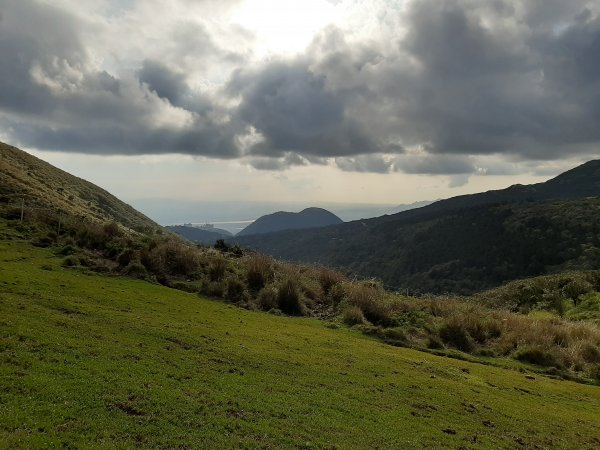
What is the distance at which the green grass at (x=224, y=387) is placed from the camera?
789 cm

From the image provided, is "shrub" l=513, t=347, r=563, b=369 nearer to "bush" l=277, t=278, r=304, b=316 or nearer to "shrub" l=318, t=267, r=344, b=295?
"bush" l=277, t=278, r=304, b=316

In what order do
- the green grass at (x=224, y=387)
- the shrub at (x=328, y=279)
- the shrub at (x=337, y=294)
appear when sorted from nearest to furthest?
the green grass at (x=224, y=387), the shrub at (x=337, y=294), the shrub at (x=328, y=279)

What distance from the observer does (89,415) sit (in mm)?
7746

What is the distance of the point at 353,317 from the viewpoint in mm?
21906

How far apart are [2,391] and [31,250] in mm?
15493

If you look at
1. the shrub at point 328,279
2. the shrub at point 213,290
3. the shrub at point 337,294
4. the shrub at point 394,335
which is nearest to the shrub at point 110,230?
the shrub at point 213,290

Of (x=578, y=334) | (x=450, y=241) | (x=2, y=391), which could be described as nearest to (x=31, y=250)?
(x=2, y=391)

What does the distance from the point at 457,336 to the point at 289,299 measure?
797 centimetres

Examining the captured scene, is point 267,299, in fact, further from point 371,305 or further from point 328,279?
point 328,279

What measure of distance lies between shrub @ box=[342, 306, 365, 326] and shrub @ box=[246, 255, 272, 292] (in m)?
5.07

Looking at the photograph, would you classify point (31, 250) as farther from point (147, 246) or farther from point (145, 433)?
point (145, 433)

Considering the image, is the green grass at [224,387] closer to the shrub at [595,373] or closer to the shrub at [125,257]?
the shrub at [595,373]

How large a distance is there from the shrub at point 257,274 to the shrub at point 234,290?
1299mm

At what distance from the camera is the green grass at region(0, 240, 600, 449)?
7887 millimetres
